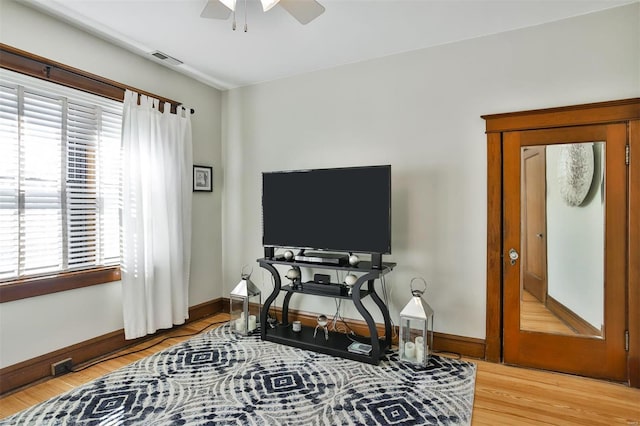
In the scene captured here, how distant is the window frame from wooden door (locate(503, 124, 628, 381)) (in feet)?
10.6

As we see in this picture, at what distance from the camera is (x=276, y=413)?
2078 mm

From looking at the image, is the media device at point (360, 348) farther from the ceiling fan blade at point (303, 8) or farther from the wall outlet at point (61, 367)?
the ceiling fan blade at point (303, 8)

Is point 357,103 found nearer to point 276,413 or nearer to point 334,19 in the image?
point 334,19

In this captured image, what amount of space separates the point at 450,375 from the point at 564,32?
2.64 meters

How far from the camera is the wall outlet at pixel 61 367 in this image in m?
2.55

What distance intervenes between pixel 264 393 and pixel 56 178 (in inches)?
85.4

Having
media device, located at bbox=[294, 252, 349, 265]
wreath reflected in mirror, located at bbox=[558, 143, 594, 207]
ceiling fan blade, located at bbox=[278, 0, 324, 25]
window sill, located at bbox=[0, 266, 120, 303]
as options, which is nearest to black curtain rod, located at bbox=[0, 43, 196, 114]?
window sill, located at bbox=[0, 266, 120, 303]

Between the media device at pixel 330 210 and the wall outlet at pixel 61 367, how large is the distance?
1715 millimetres

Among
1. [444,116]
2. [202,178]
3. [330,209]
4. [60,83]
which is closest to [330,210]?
[330,209]

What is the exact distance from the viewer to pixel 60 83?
2.61m

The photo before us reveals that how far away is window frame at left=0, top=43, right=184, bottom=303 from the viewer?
2336mm

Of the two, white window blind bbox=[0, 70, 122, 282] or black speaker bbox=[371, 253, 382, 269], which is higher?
white window blind bbox=[0, 70, 122, 282]

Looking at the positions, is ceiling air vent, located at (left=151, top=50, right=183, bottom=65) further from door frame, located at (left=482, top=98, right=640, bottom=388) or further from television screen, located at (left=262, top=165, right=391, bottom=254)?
door frame, located at (left=482, top=98, right=640, bottom=388)

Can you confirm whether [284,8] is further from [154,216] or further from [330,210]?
[154,216]
